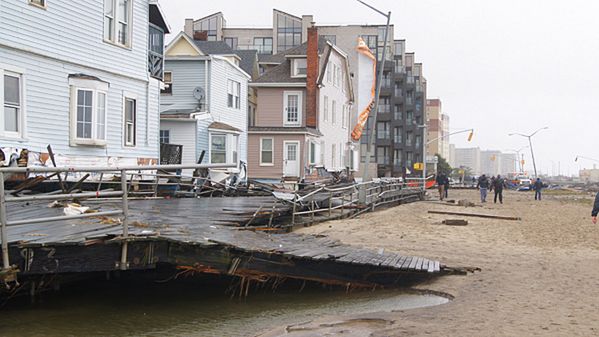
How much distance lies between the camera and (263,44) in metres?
89.6

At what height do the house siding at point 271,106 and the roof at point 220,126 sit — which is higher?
the house siding at point 271,106

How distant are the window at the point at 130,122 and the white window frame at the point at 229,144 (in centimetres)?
880

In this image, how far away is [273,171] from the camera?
40094mm

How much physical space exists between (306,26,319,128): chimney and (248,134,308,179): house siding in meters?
3.00

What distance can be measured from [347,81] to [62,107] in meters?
35.8

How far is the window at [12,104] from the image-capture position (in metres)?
16.9

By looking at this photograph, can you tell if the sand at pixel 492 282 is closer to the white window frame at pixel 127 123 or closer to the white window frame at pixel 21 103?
the white window frame at pixel 127 123

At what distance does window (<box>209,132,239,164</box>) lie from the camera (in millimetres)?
31656

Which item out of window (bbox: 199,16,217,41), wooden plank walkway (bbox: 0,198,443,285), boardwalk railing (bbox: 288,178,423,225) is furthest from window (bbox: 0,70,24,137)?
window (bbox: 199,16,217,41)

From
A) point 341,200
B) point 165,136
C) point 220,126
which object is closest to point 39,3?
point 165,136

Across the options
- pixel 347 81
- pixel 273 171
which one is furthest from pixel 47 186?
pixel 347 81

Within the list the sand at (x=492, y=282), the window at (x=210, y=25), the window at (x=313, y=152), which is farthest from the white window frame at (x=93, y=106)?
the window at (x=210, y=25)

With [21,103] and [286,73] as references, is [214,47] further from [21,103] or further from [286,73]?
[21,103]

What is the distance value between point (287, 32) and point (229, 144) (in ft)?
185
